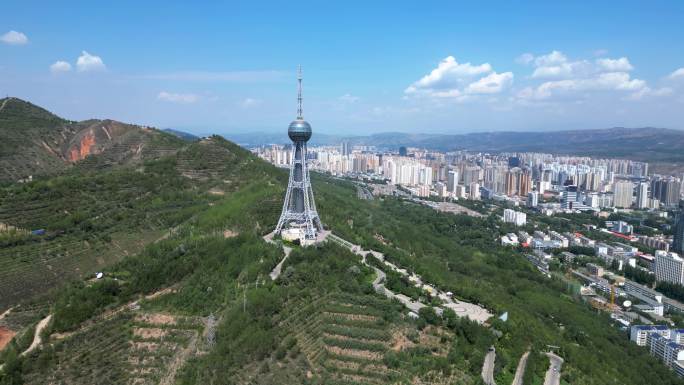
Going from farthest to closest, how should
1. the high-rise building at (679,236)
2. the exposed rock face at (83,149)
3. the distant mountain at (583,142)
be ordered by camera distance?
the distant mountain at (583,142)
the high-rise building at (679,236)
the exposed rock face at (83,149)

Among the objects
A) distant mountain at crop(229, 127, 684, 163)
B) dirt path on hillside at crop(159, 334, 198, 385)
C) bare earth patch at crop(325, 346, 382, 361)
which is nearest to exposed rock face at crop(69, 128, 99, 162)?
dirt path on hillside at crop(159, 334, 198, 385)

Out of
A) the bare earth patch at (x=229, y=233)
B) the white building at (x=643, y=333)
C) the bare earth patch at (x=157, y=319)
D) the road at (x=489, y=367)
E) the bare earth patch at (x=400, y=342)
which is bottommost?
the white building at (x=643, y=333)

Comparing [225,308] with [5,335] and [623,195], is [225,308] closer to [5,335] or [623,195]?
[5,335]

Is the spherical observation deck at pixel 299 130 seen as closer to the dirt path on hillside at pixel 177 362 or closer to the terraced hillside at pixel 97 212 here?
the terraced hillside at pixel 97 212

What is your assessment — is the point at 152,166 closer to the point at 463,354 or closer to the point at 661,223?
the point at 463,354

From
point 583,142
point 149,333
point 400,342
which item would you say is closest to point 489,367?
point 400,342

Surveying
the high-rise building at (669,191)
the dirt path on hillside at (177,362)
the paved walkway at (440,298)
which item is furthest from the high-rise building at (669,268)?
the high-rise building at (669,191)

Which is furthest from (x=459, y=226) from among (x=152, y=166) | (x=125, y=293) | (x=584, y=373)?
(x=125, y=293)

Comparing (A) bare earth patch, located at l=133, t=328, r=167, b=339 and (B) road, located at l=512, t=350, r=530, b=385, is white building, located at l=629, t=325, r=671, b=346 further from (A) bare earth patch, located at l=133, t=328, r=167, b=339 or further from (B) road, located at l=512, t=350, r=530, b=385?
(A) bare earth patch, located at l=133, t=328, r=167, b=339

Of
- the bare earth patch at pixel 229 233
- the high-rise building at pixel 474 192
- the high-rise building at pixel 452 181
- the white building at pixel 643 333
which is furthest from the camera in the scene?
the high-rise building at pixel 452 181
